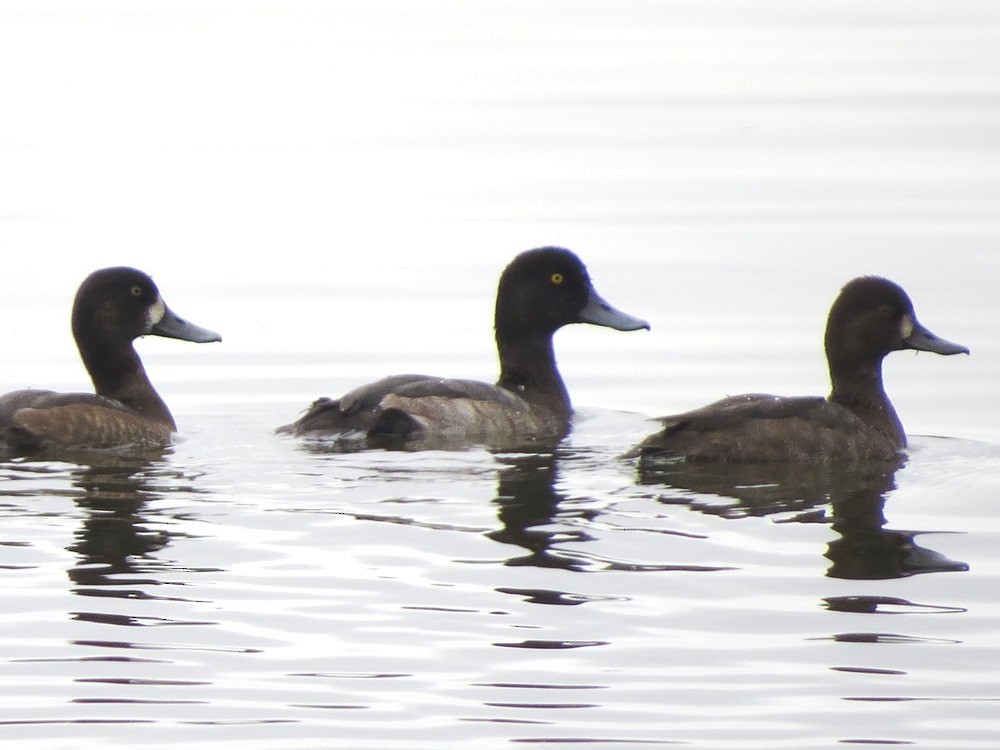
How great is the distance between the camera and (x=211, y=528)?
9.64 metres

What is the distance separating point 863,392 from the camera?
11750 millimetres

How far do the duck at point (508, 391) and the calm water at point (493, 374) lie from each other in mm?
312

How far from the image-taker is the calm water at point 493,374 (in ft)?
24.3

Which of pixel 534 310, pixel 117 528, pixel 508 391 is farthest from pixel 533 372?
pixel 117 528

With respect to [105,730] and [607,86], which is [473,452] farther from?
[607,86]

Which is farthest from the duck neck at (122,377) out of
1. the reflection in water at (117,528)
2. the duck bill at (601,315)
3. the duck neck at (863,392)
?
the duck neck at (863,392)

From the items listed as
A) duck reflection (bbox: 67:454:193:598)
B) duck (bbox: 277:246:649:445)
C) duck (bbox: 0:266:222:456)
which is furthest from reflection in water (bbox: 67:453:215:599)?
duck (bbox: 277:246:649:445)

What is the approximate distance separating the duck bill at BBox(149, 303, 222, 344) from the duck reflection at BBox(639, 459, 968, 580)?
3078 millimetres

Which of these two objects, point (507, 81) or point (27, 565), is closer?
point (27, 565)

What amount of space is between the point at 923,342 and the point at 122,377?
172 inches

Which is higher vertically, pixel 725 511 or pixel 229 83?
pixel 229 83

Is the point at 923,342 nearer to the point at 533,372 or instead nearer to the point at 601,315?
the point at 601,315

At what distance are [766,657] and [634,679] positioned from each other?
0.53 m

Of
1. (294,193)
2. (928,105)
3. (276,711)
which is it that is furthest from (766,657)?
(928,105)
